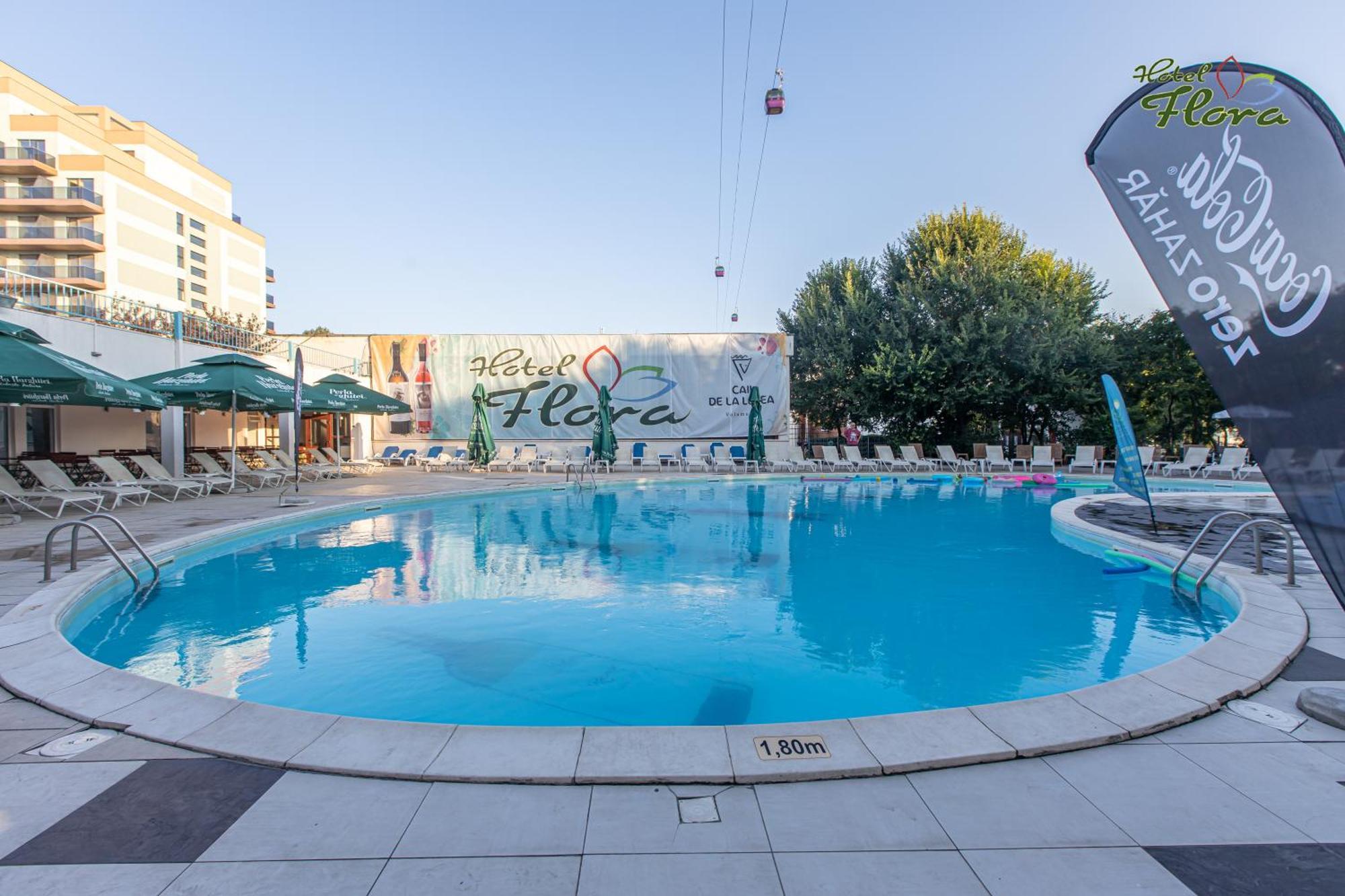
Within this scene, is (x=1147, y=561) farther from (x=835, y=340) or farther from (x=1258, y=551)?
(x=835, y=340)

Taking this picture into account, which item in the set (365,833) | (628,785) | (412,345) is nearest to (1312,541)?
(628,785)

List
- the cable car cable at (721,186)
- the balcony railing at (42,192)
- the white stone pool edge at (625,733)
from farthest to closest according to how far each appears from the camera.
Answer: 1. the balcony railing at (42,192)
2. the cable car cable at (721,186)
3. the white stone pool edge at (625,733)

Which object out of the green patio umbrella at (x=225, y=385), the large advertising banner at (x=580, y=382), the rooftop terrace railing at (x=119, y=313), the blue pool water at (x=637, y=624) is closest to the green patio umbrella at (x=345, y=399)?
the green patio umbrella at (x=225, y=385)

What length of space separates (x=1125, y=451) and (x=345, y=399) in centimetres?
1466

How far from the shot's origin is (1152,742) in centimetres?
269

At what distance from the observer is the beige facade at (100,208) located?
3428 cm

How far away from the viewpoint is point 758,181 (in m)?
15.3

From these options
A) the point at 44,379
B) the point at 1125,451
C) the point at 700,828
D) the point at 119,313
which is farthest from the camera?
the point at 119,313

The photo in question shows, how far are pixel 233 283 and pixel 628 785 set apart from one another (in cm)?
5691

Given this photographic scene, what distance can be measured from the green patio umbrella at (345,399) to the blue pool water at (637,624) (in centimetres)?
499

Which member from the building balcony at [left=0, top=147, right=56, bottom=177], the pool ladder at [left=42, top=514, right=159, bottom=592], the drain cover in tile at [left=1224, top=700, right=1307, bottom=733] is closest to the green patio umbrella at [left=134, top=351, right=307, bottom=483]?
the pool ladder at [left=42, top=514, right=159, bottom=592]

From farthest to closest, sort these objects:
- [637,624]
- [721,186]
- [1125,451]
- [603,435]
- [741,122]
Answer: [603,435]
[721,186]
[741,122]
[1125,451]
[637,624]

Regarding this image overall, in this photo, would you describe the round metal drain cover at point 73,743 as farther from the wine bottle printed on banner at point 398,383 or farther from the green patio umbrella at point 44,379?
the wine bottle printed on banner at point 398,383

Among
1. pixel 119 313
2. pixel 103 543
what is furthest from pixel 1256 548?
pixel 119 313
